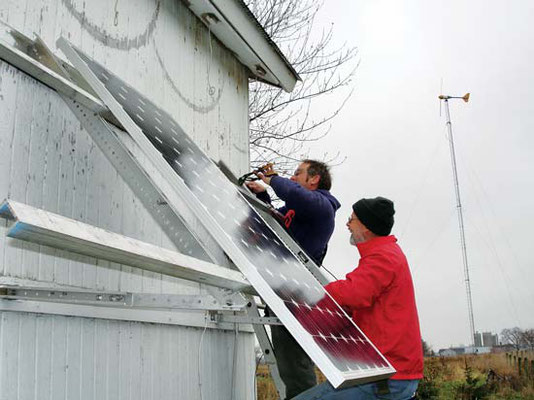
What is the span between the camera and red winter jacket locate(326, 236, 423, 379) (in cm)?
324

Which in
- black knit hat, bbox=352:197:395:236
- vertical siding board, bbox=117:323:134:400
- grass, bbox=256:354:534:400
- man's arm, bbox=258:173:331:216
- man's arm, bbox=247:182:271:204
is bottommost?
grass, bbox=256:354:534:400

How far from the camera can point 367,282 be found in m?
3.31

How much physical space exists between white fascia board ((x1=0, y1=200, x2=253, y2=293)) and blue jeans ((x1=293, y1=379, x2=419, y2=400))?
0.90 metres

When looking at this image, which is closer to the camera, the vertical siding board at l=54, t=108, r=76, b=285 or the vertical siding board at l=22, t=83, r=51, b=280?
the vertical siding board at l=22, t=83, r=51, b=280

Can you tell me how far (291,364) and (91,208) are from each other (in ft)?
5.87

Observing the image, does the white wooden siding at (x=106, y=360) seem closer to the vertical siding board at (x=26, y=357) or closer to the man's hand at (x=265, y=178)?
the vertical siding board at (x=26, y=357)

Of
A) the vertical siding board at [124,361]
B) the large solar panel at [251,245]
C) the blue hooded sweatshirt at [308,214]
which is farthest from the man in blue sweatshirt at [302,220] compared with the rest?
the vertical siding board at [124,361]

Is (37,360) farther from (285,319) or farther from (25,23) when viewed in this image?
(25,23)

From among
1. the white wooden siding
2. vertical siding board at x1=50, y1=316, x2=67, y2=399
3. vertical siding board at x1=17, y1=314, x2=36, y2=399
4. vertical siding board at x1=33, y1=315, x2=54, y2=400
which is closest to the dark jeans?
the white wooden siding

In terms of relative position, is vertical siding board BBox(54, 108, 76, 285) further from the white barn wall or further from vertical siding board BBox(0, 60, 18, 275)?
vertical siding board BBox(0, 60, 18, 275)

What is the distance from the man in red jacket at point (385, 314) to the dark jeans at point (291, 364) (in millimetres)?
859

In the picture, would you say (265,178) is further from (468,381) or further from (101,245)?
(468,381)

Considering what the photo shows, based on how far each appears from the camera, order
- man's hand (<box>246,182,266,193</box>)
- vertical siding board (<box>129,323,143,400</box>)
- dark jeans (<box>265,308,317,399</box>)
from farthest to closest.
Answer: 1. man's hand (<box>246,182,266,193</box>)
2. dark jeans (<box>265,308,317,399</box>)
3. vertical siding board (<box>129,323,143,400</box>)

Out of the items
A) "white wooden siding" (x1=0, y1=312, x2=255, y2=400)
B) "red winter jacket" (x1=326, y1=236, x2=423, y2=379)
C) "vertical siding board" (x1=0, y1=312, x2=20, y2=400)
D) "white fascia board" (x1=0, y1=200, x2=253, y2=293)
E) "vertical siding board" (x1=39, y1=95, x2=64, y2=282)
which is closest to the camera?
"white fascia board" (x1=0, y1=200, x2=253, y2=293)
